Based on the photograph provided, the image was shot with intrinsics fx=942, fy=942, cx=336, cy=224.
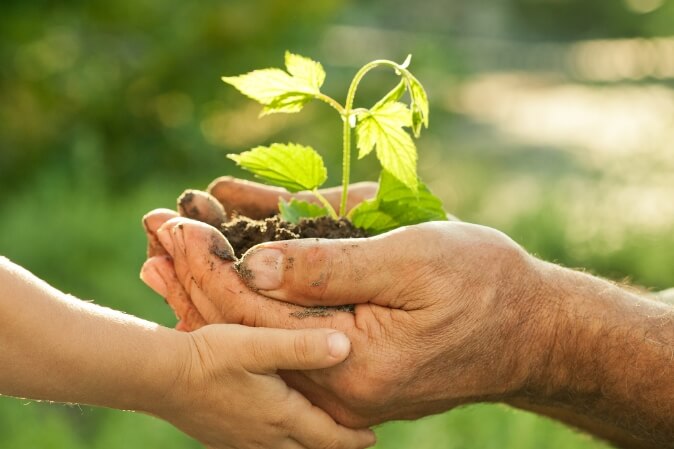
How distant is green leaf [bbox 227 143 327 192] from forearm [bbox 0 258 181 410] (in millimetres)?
399

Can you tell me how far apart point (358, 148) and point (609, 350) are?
70 cm

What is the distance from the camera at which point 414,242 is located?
1.83 meters

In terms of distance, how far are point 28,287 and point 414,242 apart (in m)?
0.73

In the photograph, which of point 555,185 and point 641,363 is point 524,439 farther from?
point 555,185

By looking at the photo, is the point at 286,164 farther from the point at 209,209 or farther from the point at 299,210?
the point at 209,209

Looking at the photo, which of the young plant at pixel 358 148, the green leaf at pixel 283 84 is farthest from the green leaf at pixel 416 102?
the green leaf at pixel 283 84

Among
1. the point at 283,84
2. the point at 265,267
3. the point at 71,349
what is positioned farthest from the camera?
the point at 283,84

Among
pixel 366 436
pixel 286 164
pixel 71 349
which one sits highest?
pixel 286 164

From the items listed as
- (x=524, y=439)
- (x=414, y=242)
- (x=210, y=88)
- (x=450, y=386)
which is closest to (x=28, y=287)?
(x=414, y=242)

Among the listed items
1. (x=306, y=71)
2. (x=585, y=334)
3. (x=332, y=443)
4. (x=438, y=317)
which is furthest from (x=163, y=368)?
(x=585, y=334)

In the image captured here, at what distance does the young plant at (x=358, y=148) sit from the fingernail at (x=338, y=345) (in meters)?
0.32

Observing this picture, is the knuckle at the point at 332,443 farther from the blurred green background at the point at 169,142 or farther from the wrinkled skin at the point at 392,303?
the blurred green background at the point at 169,142

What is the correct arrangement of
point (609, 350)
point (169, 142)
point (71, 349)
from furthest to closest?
point (169, 142), point (609, 350), point (71, 349)

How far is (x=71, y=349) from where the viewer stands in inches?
67.9
